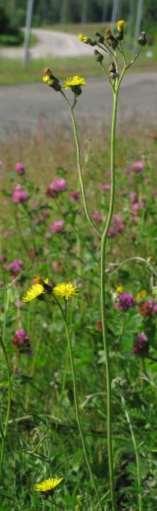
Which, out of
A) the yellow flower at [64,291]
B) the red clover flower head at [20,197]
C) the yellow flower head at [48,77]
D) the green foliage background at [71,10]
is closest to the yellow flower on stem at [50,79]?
the yellow flower head at [48,77]

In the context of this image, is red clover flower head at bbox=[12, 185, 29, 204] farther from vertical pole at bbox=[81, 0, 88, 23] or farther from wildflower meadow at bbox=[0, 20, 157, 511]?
vertical pole at bbox=[81, 0, 88, 23]

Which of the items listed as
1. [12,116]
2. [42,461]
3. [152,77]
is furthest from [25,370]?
[152,77]

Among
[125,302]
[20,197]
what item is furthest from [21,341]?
[20,197]

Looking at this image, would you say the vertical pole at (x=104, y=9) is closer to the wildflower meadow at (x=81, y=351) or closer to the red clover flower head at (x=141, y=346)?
the wildflower meadow at (x=81, y=351)

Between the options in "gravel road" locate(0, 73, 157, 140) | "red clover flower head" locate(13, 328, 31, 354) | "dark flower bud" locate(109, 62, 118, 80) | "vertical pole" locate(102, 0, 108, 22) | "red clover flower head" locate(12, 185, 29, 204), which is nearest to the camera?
"dark flower bud" locate(109, 62, 118, 80)

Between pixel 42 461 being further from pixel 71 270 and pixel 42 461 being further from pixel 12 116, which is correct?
pixel 12 116

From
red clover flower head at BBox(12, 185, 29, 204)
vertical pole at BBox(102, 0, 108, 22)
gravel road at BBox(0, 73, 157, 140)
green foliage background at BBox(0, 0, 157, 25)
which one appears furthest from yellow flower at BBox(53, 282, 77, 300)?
vertical pole at BBox(102, 0, 108, 22)
